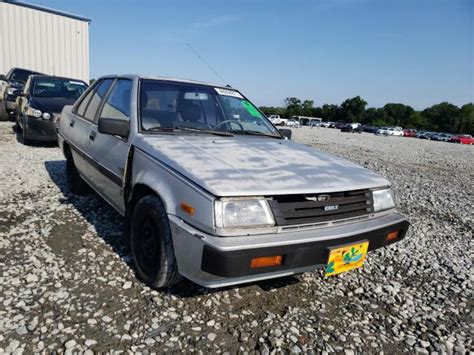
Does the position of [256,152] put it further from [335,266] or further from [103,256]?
[103,256]

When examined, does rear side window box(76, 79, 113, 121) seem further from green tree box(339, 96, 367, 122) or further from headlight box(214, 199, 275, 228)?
green tree box(339, 96, 367, 122)

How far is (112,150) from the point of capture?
2975mm

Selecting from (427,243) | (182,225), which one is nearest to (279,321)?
(182,225)

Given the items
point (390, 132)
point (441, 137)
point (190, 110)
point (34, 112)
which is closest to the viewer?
point (190, 110)

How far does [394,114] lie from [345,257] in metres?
98.5

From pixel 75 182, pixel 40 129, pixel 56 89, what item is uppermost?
pixel 56 89

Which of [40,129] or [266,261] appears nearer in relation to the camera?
[266,261]

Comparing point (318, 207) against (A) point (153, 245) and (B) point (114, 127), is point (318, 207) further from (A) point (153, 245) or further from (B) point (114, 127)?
(B) point (114, 127)

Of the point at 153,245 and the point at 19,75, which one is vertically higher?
the point at 19,75

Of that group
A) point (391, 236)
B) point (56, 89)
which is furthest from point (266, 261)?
point (56, 89)

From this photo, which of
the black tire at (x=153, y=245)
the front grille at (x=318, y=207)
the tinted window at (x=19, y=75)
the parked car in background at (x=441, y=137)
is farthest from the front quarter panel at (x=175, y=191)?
the parked car in background at (x=441, y=137)

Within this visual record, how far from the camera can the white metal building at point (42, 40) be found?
1788 cm

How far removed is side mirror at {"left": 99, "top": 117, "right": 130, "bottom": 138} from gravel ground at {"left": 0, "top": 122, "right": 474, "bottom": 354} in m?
1.03

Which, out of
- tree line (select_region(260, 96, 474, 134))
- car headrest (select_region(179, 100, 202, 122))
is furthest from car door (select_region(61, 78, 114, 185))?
tree line (select_region(260, 96, 474, 134))
